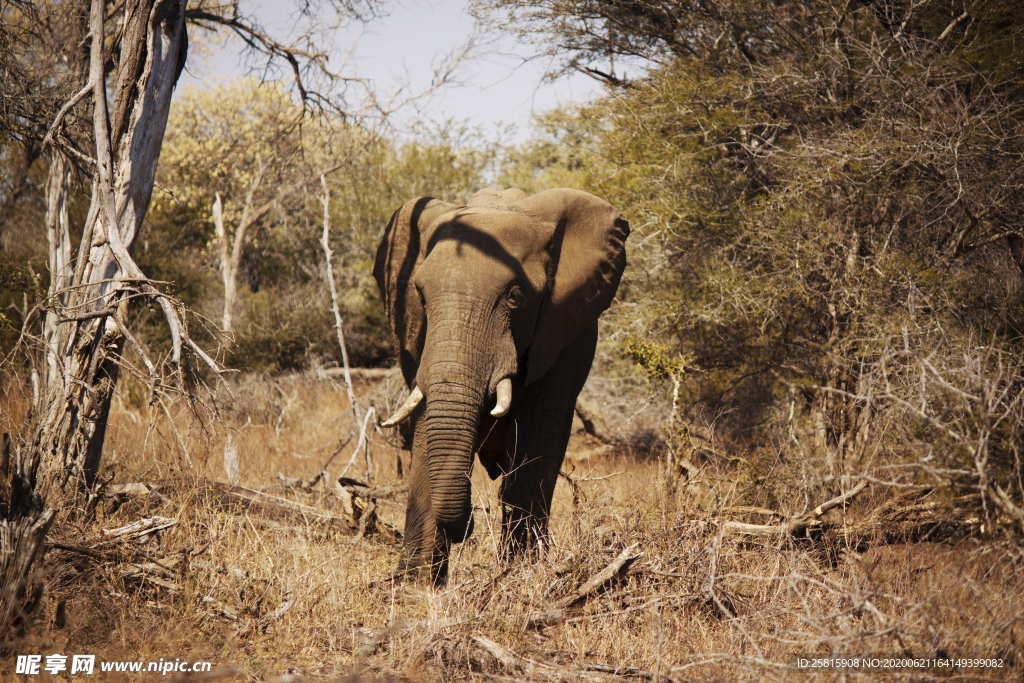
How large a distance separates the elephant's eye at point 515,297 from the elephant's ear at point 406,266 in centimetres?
80

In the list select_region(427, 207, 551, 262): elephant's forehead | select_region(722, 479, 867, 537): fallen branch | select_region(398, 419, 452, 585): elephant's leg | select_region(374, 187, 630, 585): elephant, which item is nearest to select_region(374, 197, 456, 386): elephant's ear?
select_region(374, 187, 630, 585): elephant

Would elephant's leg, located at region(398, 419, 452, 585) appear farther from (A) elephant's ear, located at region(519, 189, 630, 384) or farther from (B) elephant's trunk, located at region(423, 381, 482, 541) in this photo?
(A) elephant's ear, located at region(519, 189, 630, 384)

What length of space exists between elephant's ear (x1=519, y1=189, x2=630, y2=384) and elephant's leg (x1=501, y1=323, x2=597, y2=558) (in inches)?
17.1

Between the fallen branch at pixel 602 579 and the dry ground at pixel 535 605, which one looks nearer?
the dry ground at pixel 535 605

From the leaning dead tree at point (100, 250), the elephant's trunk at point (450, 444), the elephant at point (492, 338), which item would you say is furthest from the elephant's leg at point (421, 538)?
the leaning dead tree at point (100, 250)

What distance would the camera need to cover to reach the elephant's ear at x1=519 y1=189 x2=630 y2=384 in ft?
19.9

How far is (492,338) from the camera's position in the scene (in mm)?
5453

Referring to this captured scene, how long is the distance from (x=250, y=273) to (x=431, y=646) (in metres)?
21.5

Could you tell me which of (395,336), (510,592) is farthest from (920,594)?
(395,336)

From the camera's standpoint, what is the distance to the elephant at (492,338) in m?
5.31

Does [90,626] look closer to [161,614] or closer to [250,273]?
[161,614]

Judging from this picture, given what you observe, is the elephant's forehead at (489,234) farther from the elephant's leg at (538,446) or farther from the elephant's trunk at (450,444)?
the elephant's leg at (538,446)

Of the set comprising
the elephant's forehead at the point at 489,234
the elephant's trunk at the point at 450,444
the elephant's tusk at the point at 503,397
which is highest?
the elephant's forehead at the point at 489,234

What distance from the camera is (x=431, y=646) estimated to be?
14.0 feet
